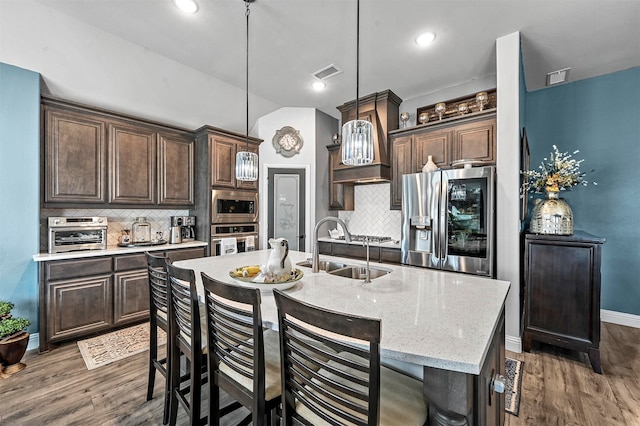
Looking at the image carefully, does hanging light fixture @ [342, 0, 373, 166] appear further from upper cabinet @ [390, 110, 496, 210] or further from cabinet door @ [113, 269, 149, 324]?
cabinet door @ [113, 269, 149, 324]

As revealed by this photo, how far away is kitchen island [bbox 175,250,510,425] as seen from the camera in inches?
33.4

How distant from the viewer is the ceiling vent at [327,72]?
339cm

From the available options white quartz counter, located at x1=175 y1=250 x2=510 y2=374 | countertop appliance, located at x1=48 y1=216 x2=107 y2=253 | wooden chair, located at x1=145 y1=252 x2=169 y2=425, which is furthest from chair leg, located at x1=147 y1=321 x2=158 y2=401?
countertop appliance, located at x1=48 y1=216 x2=107 y2=253

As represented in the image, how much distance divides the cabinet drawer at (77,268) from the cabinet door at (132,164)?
28.5 inches

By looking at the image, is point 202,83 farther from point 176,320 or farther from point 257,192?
point 176,320

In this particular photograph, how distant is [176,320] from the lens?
5.36ft

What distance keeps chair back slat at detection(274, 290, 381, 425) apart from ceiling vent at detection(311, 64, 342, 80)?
317cm

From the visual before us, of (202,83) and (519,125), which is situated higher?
(202,83)

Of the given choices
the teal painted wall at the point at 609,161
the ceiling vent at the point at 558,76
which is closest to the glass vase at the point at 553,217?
the teal painted wall at the point at 609,161

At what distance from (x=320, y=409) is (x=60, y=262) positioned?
9.77 feet

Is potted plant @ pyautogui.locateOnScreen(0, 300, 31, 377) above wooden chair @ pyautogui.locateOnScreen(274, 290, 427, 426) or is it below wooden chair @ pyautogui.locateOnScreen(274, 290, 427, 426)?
below

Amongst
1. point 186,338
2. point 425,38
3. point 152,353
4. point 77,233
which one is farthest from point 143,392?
point 425,38

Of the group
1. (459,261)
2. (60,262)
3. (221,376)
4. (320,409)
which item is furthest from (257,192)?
(320,409)

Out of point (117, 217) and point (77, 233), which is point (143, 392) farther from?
point (117, 217)
